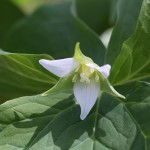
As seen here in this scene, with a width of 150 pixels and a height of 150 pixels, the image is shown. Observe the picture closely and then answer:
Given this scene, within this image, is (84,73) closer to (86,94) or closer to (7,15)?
(86,94)

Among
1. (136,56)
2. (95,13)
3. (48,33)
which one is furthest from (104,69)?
(95,13)

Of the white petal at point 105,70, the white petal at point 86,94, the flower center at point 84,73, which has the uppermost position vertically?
the white petal at point 105,70

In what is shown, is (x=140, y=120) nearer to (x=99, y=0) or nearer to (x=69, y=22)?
(x=69, y=22)

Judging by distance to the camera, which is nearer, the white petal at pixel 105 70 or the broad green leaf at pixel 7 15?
the white petal at pixel 105 70

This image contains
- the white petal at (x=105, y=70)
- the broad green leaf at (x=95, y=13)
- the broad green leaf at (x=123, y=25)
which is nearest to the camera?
the white petal at (x=105, y=70)

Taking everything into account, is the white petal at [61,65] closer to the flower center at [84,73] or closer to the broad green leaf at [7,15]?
the flower center at [84,73]

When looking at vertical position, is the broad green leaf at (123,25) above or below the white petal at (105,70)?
below

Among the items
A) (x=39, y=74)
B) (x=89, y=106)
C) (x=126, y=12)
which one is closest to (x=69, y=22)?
(x=126, y=12)

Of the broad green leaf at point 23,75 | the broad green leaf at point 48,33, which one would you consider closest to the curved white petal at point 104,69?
the broad green leaf at point 23,75
